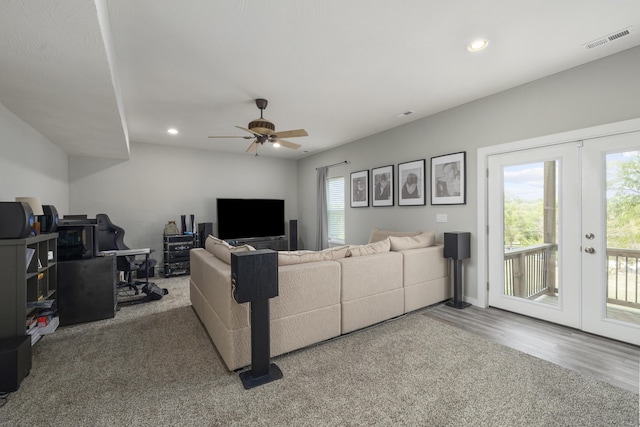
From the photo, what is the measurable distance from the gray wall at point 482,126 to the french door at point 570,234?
0.76 ft

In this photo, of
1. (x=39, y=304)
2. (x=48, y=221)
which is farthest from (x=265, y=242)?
(x=39, y=304)

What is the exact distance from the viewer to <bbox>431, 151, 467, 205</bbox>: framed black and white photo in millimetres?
3691

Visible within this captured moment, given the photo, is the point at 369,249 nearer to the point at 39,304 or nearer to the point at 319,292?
the point at 319,292

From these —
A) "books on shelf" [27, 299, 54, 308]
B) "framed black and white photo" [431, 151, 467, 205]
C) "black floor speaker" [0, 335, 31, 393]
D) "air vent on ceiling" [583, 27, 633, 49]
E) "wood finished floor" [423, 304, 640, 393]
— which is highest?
"air vent on ceiling" [583, 27, 633, 49]

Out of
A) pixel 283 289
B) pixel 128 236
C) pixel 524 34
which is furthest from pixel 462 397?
pixel 128 236

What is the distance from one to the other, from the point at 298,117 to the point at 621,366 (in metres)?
4.20

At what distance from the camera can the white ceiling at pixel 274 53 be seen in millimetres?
1848

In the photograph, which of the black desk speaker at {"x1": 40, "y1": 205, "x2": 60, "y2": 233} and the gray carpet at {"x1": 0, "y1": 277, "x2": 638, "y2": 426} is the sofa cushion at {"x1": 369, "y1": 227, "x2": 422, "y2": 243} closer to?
the gray carpet at {"x1": 0, "y1": 277, "x2": 638, "y2": 426}

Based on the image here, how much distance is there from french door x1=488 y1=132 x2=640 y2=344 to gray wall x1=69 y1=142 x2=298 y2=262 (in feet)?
15.8

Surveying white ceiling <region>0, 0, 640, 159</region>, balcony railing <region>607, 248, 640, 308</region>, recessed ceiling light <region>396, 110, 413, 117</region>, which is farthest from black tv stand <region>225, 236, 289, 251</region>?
balcony railing <region>607, 248, 640, 308</region>

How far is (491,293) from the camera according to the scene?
138 inches

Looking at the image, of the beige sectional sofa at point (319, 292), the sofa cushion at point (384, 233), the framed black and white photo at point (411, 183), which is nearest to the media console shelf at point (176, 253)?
the beige sectional sofa at point (319, 292)

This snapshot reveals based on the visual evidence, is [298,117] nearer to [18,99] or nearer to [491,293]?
[18,99]

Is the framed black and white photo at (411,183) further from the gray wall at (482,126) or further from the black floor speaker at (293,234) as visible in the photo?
the black floor speaker at (293,234)
